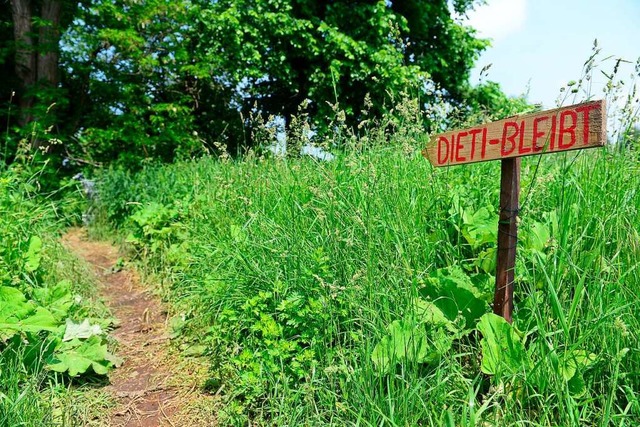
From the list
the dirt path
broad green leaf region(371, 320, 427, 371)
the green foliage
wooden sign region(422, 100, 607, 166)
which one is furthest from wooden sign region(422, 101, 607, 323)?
the green foliage

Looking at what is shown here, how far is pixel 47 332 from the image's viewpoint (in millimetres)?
2434

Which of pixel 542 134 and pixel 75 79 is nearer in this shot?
pixel 542 134

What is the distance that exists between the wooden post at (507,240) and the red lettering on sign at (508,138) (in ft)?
0.24

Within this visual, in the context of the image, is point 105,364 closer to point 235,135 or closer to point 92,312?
point 92,312

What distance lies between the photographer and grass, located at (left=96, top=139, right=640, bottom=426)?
5.25ft

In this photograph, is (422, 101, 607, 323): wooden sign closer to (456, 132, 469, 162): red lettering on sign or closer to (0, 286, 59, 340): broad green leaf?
(456, 132, 469, 162): red lettering on sign

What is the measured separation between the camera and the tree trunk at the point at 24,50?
26.5 feet

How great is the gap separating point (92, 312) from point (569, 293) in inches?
116

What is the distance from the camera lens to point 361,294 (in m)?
1.96

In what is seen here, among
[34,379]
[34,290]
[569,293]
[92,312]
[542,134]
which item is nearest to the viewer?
[542,134]

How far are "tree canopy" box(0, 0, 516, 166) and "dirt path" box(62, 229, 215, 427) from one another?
4589 millimetres

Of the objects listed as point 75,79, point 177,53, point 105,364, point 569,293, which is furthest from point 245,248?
point 75,79

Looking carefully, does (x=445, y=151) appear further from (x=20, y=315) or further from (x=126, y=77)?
(x=126, y=77)

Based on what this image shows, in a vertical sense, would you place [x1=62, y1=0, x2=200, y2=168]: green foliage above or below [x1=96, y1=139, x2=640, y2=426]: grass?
above
